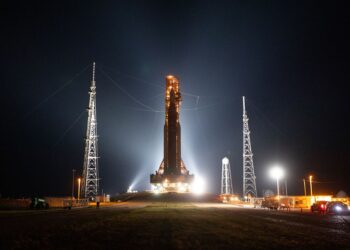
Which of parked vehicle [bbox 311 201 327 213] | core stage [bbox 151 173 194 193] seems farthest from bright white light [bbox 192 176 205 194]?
parked vehicle [bbox 311 201 327 213]

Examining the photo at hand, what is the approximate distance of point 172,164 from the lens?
282ft

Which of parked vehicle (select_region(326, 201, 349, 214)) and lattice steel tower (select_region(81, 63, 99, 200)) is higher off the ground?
lattice steel tower (select_region(81, 63, 99, 200))

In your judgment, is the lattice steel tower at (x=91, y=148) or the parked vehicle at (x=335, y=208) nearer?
the parked vehicle at (x=335, y=208)

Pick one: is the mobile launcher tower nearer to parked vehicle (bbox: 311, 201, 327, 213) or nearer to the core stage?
the core stage

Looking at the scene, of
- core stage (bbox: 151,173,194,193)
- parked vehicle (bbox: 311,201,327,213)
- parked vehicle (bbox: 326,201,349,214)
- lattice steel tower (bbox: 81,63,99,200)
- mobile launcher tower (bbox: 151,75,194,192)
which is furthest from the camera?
mobile launcher tower (bbox: 151,75,194,192)

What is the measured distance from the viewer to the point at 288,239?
13109 millimetres

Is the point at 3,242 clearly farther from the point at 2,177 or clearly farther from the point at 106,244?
the point at 2,177

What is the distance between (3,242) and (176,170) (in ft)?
244

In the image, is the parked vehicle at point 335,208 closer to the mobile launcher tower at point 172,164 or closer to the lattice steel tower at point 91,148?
the lattice steel tower at point 91,148

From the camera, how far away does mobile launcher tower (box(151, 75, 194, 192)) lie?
84750mm

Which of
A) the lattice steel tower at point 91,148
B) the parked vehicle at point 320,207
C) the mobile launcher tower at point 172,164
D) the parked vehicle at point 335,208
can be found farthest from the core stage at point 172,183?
the parked vehicle at point 335,208

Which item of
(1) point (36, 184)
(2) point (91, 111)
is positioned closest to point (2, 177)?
(1) point (36, 184)

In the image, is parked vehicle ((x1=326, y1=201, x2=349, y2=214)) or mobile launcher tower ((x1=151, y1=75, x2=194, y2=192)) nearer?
parked vehicle ((x1=326, y1=201, x2=349, y2=214))

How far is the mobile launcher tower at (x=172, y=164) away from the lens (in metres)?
84.8
